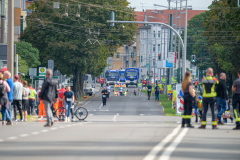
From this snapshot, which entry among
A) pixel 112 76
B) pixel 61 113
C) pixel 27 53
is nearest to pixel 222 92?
pixel 61 113

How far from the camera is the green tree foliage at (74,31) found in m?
56.8

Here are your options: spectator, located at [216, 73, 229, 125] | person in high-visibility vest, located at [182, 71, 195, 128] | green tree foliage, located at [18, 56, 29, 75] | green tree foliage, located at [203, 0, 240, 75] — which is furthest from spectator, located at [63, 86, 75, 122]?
green tree foliage, located at [18, 56, 29, 75]

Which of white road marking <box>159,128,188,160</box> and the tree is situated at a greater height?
the tree

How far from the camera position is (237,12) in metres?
37.7

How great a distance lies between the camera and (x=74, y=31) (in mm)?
57250

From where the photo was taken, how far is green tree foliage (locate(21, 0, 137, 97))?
56844mm

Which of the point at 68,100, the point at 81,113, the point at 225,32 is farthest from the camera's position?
the point at 225,32

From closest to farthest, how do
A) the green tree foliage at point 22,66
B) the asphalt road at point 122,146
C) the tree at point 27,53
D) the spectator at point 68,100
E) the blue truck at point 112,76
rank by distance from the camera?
the asphalt road at point 122,146 → the spectator at point 68,100 → the green tree foliage at point 22,66 → the tree at point 27,53 → the blue truck at point 112,76

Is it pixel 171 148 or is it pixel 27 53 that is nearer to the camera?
pixel 171 148

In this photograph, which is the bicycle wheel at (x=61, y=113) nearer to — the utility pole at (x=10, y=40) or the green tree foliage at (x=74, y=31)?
the utility pole at (x=10, y=40)

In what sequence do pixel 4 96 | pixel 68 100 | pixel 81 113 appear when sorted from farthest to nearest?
1. pixel 81 113
2. pixel 68 100
3. pixel 4 96

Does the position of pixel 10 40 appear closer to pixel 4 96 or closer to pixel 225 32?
pixel 4 96

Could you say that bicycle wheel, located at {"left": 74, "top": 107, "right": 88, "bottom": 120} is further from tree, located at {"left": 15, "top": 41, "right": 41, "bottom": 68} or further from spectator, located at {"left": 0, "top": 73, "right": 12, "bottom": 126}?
tree, located at {"left": 15, "top": 41, "right": 41, "bottom": 68}

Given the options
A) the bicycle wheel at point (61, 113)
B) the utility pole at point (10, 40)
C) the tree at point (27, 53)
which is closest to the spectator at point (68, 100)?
the bicycle wheel at point (61, 113)
